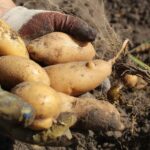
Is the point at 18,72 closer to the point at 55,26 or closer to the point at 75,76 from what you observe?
the point at 75,76

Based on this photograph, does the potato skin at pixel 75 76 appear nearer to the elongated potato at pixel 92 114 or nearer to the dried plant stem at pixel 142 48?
the elongated potato at pixel 92 114

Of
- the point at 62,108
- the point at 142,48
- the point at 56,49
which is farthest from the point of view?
the point at 142,48

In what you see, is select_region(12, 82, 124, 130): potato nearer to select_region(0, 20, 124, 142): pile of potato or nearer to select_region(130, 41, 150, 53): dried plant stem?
select_region(0, 20, 124, 142): pile of potato

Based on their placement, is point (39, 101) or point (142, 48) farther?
point (142, 48)

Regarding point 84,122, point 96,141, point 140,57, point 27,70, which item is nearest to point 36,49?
point 27,70

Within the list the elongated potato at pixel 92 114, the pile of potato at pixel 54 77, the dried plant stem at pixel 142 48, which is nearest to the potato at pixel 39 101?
the pile of potato at pixel 54 77

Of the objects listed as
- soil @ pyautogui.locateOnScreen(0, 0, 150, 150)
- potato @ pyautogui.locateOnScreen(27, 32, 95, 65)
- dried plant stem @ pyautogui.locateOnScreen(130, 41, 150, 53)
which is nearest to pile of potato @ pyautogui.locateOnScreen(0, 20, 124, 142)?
potato @ pyautogui.locateOnScreen(27, 32, 95, 65)

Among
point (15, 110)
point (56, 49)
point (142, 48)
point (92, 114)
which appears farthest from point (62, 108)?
point (142, 48)
